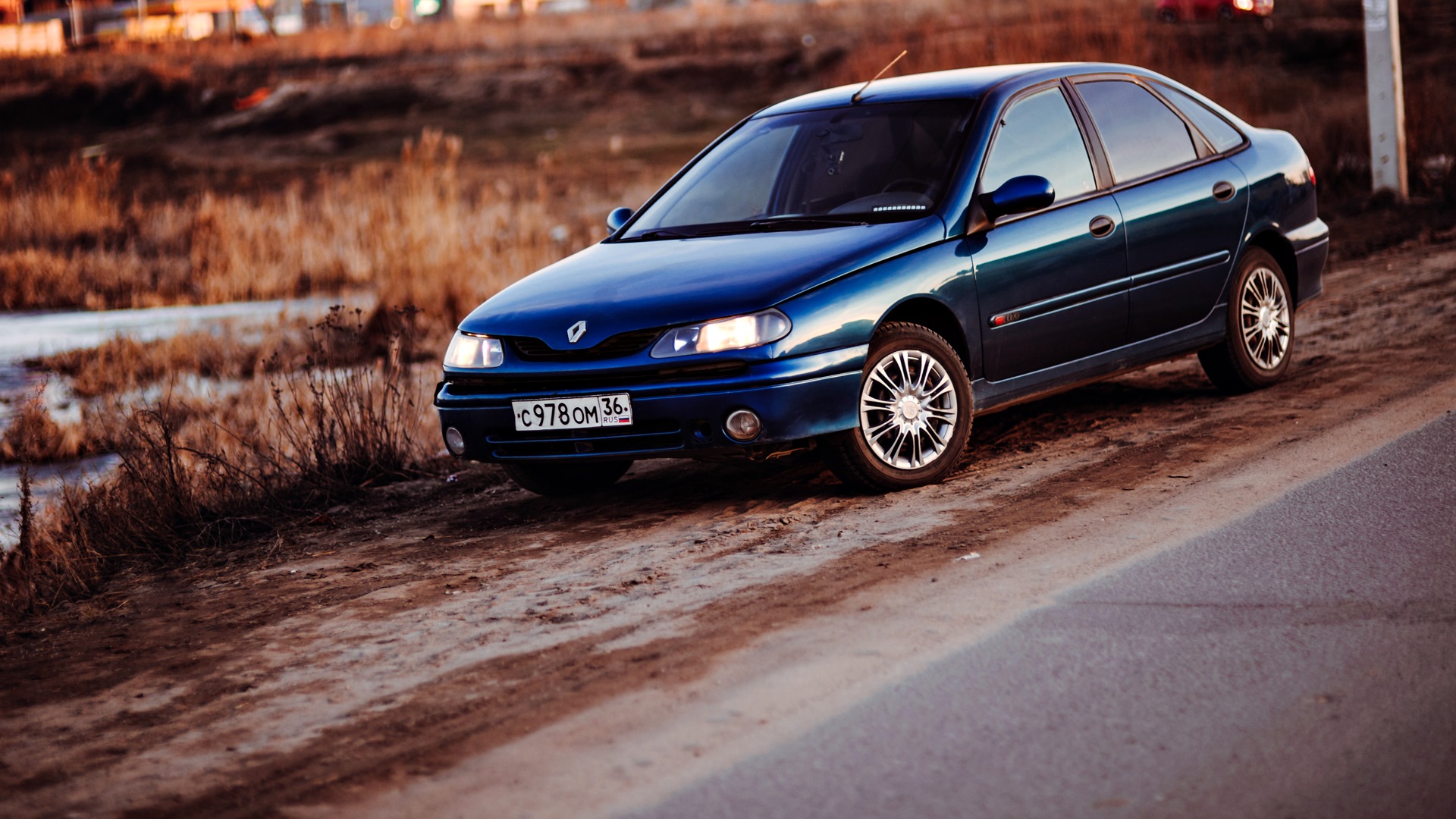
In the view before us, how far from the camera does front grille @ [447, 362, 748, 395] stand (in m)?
6.11

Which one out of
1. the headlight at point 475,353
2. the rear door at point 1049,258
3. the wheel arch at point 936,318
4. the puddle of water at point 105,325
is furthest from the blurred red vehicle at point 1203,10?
the headlight at point 475,353

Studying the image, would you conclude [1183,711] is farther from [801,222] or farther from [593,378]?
[801,222]

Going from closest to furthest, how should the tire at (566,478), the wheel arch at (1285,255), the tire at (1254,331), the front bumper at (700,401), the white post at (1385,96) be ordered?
the front bumper at (700,401) → the tire at (566,478) → the tire at (1254,331) → the wheel arch at (1285,255) → the white post at (1385,96)

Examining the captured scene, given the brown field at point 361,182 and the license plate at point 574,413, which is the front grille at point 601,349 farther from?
the brown field at point 361,182

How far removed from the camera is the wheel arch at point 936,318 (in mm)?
6527

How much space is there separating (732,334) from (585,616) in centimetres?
141

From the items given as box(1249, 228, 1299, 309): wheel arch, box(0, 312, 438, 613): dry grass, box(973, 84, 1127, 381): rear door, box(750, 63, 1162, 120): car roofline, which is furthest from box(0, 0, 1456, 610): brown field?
box(1249, 228, 1299, 309): wheel arch

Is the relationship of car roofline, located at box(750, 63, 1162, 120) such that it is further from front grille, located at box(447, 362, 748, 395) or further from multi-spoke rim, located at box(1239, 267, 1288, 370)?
front grille, located at box(447, 362, 748, 395)

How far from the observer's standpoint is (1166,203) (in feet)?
24.9

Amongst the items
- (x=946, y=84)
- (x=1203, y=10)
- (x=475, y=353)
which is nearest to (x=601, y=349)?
(x=475, y=353)

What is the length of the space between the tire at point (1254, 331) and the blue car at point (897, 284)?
13mm

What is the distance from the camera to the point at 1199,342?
25.8 ft

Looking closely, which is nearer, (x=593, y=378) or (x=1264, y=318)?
(x=593, y=378)

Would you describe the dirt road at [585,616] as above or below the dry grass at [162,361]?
below
